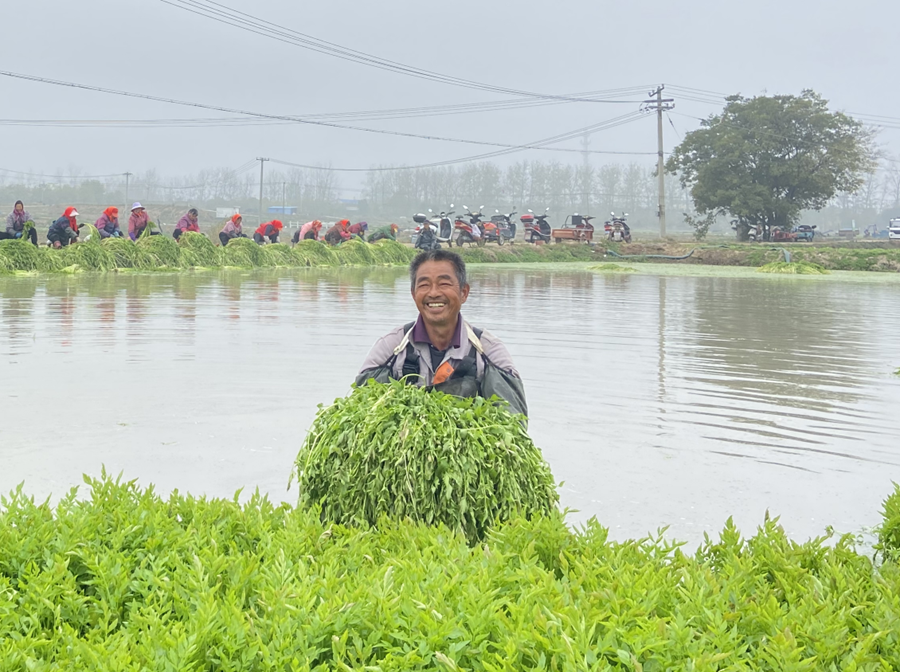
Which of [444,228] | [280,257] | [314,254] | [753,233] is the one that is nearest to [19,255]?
[280,257]

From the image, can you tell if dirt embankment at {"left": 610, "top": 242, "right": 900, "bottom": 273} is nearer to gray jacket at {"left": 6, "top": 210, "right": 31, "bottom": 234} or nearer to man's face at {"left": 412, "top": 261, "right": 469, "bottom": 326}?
gray jacket at {"left": 6, "top": 210, "right": 31, "bottom": 234}

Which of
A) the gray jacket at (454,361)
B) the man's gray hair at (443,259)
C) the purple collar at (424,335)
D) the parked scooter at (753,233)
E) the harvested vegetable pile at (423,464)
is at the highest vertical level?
the parked scooter at (753,233)

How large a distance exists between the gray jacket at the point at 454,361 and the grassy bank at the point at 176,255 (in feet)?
70.0

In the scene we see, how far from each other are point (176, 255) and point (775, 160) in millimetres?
43637

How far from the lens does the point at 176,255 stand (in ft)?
97.2

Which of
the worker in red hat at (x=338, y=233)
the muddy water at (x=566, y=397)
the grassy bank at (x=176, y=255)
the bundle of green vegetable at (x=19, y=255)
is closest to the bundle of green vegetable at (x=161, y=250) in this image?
the grassy bank at (x=176, y=255)

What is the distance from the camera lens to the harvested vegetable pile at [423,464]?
396 cm

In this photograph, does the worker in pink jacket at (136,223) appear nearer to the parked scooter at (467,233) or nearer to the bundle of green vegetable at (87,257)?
the bundle of green vegetable at (87,257)

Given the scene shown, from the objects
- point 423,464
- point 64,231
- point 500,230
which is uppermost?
point 500,230

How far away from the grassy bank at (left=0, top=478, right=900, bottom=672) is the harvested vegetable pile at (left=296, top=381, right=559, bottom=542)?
15cm

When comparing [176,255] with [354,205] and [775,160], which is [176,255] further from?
[354,205]

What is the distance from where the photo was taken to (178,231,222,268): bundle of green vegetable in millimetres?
30438

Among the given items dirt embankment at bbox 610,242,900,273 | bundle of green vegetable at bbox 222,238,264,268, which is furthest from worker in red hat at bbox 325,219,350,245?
dirt embankment at bbox 610,242,900,273

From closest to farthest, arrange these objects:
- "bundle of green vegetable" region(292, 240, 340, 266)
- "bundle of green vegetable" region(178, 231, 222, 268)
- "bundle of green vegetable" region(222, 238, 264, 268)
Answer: "bundle of green vegetable" region(178, 231, 222, 268) → "bundle of green vegetable" region(222, 238, 264, 268) → "bundle of green vegetable" region(292, 240, 340, 266)
